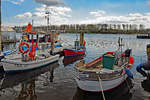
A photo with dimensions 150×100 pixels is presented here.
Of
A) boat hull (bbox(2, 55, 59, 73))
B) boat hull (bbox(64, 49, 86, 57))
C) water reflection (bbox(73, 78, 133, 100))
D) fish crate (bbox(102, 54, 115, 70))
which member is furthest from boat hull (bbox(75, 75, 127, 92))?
boat hull (bbox(64, 49, 86, 57))

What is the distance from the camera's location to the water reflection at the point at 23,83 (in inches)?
456

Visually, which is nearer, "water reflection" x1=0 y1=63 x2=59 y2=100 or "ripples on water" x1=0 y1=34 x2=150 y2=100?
"ripples on water" x1=0 y1=34 x2=150 y2=100

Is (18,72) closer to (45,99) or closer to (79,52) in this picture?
(45,99)

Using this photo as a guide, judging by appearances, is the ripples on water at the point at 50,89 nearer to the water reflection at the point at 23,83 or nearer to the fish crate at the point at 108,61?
the water reflection at the point at 23,83

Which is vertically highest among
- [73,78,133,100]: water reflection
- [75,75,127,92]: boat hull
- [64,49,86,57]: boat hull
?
[64,49,86,57]: boat hull

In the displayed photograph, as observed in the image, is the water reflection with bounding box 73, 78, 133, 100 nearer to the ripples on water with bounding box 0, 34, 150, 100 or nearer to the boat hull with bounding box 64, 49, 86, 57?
the ripples on water with bounding box 0, 34, 150, 100

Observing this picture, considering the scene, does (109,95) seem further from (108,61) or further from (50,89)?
(50,89)

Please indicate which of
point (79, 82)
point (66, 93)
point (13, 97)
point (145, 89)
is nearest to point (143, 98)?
point (145, 89)

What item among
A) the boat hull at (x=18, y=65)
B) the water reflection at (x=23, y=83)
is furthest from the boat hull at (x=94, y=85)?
the boat hull at (x=18, y=65)

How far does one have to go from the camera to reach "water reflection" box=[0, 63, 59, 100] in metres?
11.6

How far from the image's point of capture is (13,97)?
36.7 feet

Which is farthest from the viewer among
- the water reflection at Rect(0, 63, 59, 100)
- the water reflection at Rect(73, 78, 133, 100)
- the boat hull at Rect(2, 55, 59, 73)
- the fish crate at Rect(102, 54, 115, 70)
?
the boat hull at Rect(2, 55, 59, 73)

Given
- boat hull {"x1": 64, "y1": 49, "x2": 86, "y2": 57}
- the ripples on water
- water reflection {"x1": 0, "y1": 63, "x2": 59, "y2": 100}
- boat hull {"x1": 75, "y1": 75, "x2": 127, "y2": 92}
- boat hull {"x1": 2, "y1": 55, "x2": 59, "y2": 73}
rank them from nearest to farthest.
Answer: boat hull {"x1": 75, "y1": 75, "x2": 127, "y2": 92} → the ripples on water → water reflection {"x1": 0, "y1": 63, "x2": 59, "y2": 100} → boat hull {"x1": 2, "y1": 55, "x2": 59, "y2": 73} → boat hull {"x1": 64, "y1": 49, "x2": 86, "y2": 57}

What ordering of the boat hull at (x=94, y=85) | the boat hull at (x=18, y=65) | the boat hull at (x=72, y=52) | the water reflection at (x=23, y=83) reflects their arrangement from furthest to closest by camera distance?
the boat hull at (x=72, y=52), the boat hull at (x=18, y=65), the water reflection at (x=23, y=83), the boat hull at (x=94, y=85)
